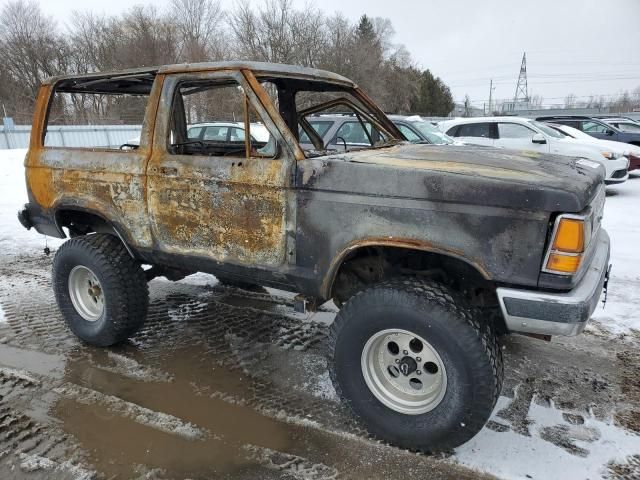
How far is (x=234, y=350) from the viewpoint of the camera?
3.82m

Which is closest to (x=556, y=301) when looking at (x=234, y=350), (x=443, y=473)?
(x=443, y=473)

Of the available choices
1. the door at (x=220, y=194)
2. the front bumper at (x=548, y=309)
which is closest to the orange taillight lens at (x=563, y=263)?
the front bumper at (x=548, y=309)

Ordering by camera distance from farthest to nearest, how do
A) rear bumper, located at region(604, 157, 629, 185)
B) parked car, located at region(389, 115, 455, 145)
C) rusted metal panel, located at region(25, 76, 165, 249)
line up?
rear bumper, located at region(604, 157, 629, 185) → parked car, located at region(389, 115, 455, 145) → rusted metal panel, located at region(25, 76, 165, 249)

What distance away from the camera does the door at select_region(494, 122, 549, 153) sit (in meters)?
10.7

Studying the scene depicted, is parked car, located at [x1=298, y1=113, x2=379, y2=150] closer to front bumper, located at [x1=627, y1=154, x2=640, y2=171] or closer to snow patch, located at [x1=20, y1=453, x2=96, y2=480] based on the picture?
snow patch, located at [x1=20, y1=453, x2=96, y2=480]

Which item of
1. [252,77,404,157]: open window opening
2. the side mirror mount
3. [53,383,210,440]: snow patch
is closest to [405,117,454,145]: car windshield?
the side mirror mount

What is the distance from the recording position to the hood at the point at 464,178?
226 cm

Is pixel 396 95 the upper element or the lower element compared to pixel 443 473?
upper

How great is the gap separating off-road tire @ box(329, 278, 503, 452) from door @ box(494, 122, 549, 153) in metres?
9.20

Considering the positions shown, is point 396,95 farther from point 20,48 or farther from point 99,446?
point 99,446

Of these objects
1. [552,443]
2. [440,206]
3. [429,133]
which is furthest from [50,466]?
[429,133]

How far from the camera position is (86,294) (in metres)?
4.02

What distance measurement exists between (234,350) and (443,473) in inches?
72.8

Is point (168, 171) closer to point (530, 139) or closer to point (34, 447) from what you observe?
point (34, 447)
